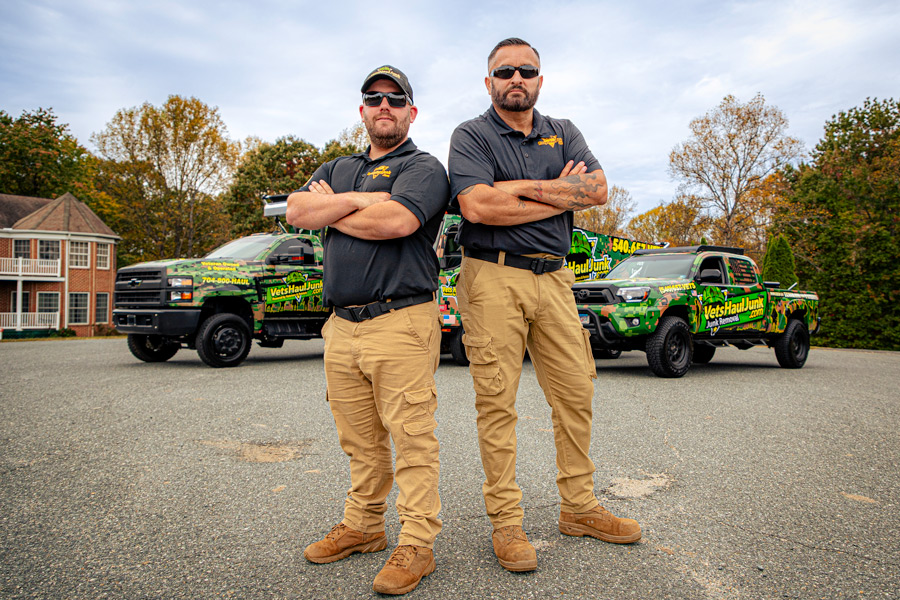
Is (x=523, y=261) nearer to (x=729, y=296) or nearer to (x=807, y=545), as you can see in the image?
(x=807, y=545)

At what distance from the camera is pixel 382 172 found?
2.80 meters

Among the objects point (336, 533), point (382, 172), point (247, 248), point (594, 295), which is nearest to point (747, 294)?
point (594, 295)

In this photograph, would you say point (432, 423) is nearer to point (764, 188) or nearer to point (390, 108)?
point (390, 108)

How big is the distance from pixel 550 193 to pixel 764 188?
1403 inches

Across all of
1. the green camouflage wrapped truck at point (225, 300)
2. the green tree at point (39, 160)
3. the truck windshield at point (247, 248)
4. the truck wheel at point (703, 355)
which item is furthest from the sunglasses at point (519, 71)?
the green tree at point (39, 160)

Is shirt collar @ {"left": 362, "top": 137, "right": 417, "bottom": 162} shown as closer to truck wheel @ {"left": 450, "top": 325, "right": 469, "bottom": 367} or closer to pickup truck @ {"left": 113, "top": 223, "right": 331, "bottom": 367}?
pickup truck @ {"left": 113, "top": 223, "right": 331, "bottom": 367}

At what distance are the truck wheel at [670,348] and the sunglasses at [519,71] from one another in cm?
620

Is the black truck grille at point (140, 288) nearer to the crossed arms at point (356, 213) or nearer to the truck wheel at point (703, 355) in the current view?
the crossed arms at point (356, 213)

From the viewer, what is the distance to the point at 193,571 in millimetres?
2506

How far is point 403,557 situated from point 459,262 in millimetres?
7841

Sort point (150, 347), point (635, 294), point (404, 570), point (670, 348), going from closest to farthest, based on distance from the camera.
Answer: point (404, 570), point (635, 294), point (670, 348), point (150, 347)

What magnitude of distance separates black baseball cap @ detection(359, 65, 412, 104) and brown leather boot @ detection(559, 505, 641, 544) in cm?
215

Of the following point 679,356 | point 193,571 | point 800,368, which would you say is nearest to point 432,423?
point 193,571

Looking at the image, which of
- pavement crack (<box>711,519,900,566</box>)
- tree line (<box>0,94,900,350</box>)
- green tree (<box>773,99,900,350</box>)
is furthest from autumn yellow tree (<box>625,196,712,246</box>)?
pavement crack (<box>711,519,900,566</box>)
